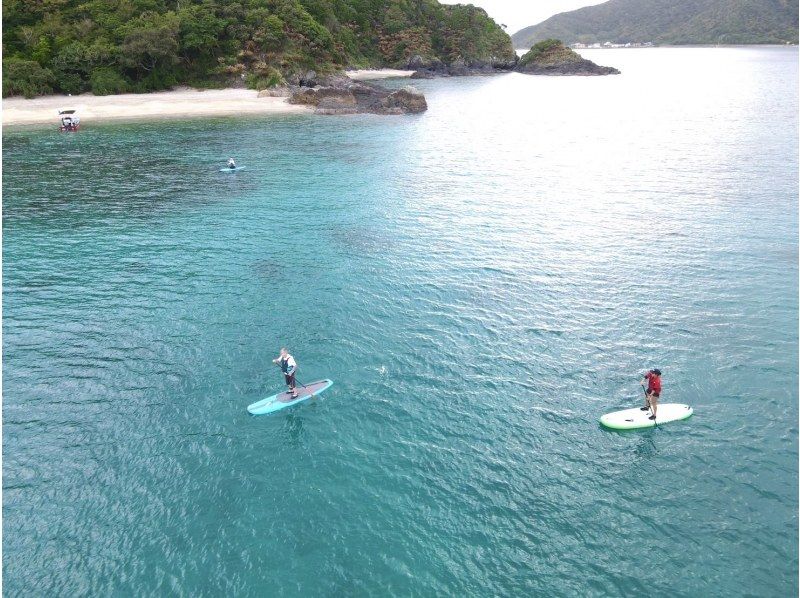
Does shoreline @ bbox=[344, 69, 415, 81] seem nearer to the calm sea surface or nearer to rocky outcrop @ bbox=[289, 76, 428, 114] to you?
rocky outcrop @ bbox=[289, 76, 428, 114]

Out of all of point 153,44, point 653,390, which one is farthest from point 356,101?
point 653,390

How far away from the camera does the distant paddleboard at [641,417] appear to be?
2131 centimetres

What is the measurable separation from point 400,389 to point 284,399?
18.2 ft

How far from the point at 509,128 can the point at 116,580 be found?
9398cm

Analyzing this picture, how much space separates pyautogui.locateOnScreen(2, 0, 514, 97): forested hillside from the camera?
336ft

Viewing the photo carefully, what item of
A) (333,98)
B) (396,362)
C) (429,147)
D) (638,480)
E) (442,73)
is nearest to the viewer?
(638,480)

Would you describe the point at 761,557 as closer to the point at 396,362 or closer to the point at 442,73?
the point at 396,362

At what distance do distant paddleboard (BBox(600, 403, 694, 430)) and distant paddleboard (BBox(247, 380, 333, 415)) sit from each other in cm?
1310

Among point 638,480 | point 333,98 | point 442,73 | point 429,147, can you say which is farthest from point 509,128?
point 442,73

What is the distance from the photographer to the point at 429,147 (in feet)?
255

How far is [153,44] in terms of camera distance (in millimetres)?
107000

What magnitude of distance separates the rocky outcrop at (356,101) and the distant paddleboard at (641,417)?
315ft

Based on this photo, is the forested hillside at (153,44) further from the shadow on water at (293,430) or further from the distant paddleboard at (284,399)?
the shadow on water at (293,430)

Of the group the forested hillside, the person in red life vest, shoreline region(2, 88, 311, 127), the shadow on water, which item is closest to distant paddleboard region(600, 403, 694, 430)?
the person in red life vest
